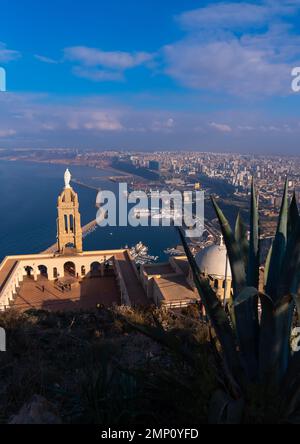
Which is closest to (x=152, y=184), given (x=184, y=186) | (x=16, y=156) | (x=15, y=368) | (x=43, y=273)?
(x=184, y=186)

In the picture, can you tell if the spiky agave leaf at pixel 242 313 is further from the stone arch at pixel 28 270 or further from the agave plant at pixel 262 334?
the stone arch at pixel 28 270

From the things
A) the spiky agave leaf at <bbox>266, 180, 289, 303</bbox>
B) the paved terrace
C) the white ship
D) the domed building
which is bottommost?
the white ship

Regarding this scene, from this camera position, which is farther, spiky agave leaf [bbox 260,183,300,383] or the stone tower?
the stone tower

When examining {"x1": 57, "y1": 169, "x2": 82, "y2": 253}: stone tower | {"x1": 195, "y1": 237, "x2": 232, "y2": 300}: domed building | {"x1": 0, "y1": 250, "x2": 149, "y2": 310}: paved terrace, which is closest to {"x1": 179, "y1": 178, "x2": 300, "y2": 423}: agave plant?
{"x1": 195, "y1": 237, "x2": 232, "y2": 300}: domed building

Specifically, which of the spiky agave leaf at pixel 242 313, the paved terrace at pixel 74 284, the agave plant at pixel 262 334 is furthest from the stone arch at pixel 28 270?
the spiky agave leaf at pixel 242 313

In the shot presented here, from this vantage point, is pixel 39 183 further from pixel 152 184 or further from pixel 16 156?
pixel 16 156

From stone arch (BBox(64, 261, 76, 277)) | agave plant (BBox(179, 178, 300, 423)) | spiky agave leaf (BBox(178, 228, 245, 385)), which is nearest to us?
agave plant (BBox(179, 178, 300, 423))

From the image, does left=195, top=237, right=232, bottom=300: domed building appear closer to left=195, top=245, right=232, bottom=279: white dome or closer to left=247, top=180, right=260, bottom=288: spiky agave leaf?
left=195, top=245, right=232, bottom=279: white dome
